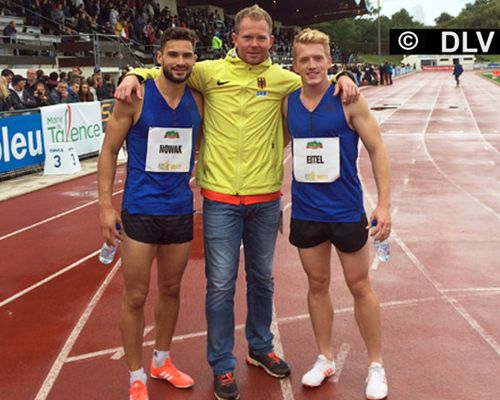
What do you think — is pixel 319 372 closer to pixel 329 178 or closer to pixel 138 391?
pixel 138 391

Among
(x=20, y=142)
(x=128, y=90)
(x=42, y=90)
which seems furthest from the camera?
(x=42, y=90)

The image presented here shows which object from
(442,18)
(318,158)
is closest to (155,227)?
(318,158)

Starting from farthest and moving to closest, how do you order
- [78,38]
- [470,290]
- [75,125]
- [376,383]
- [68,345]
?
[78,38] < [75,125] < [470,290] < [68,345] < [376,383]

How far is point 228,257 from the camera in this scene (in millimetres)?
3477

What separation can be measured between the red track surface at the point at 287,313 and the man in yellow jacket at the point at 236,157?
634 mm

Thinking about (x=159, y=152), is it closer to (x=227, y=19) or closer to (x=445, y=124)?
(x=445, y=124)

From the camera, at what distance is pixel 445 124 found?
2178cm

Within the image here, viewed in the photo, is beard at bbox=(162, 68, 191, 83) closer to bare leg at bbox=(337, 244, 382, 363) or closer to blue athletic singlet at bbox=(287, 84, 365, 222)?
blue athletic singlet at bbox=(287, 84, 365, 222)

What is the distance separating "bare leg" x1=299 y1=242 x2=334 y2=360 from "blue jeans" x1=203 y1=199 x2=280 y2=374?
0.83ft

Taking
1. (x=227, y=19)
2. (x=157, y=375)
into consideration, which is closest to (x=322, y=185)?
(x=157, y=375)

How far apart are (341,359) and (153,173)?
1.90 m

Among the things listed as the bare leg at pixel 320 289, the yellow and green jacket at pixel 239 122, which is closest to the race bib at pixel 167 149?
the yellow and green jacket at pixel 239 122

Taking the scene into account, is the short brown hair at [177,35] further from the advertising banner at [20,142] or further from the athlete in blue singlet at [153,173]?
the advertising banner at [20,142]

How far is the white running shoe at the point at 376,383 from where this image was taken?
350 centimetres
